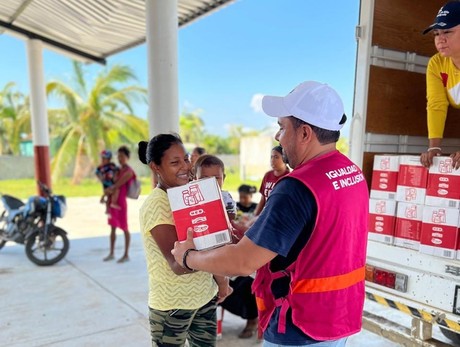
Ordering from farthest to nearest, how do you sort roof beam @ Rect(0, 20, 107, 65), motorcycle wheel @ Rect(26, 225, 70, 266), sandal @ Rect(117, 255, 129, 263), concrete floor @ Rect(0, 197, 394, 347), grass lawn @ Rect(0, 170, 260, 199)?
grass lawn @ Rect(0, 170, 260, 199) < roof beam @ Rect(0, 20, 107, 65) < sandal @ Rect(117, 255, 129, 263) < motorcycle wheel @ Rect(26, 225, 70, 266) < concrete floor @ Rect(0, 197, 394, 347)

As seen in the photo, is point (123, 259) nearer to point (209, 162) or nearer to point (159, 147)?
point (209, 162)

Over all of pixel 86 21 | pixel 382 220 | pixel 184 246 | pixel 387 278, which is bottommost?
pixel 387 278

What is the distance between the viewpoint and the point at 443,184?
211 cm

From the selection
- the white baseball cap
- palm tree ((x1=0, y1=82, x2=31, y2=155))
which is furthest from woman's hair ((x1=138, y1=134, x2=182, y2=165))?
palm tree ((x1=0, y1=82, x2=31, y2=155))

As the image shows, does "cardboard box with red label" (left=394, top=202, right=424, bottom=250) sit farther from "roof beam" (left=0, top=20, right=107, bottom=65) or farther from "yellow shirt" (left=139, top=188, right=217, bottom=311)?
"roof beam" (left=0, top=20, right=107, bottom=65)

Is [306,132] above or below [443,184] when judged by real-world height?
above

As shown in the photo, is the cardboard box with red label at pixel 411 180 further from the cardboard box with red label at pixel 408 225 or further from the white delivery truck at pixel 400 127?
the white delivery truck at pixel 400 127

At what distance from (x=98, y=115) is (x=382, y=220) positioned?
14323 millimetres

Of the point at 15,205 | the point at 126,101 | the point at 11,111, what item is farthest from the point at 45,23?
the point at 11,111

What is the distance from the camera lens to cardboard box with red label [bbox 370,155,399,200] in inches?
94.7

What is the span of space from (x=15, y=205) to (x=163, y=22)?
3623mm

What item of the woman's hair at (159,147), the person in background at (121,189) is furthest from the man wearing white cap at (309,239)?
the person in background at (121,189)

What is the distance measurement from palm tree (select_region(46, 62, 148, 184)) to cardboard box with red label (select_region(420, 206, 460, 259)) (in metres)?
13.9

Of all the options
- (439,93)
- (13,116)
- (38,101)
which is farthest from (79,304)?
(13,116)
